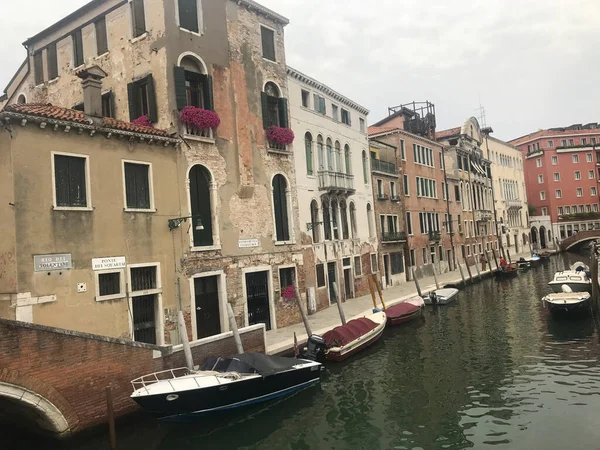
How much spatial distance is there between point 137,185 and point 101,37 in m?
6.25

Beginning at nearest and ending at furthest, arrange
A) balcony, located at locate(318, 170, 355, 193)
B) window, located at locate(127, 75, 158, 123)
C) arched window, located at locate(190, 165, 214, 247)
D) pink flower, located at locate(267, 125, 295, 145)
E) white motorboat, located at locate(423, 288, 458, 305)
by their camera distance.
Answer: arched window, located at locate(190, 165, 214, 247) < window, located at locate(127, 75, 158, 123) < pink flower, located at locate(267, 125, 295, 145) < balcony, located at locate(318, 170, 355, 193) < white motorboat, located at locate(423, 288, 458, 305)

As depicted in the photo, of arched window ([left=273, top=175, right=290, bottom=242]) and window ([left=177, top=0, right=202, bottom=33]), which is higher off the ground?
window ([left=177, top=0, right=202, bottom=33])

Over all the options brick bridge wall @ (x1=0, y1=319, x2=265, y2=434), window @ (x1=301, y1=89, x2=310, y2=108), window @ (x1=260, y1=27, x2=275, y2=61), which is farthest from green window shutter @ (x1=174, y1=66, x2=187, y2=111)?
brick bridge wall @ (x1=0, y1=319, x2=265, y2=434)

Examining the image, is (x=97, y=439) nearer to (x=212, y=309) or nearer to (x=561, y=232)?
Result: (x=212, y=309)

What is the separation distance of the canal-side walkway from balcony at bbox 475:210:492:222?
11.8 m

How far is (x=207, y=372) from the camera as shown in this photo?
1044cm

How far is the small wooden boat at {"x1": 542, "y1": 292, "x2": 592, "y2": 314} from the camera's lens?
56.6 feet

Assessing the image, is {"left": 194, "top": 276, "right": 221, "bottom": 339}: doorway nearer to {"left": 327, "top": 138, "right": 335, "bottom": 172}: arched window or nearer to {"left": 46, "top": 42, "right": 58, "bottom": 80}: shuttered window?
{"left": 327, "top": 138, "right": 335, "bottom": 172}: arched window

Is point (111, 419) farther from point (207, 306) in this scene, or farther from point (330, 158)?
point (330, 158)

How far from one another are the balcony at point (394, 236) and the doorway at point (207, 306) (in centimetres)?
1365

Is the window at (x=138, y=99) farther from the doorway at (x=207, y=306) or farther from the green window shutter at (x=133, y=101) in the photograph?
the doorway at (x=207, y=306)

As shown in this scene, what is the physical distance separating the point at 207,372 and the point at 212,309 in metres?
4.41

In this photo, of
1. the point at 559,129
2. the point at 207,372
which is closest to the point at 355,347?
Answer: the point at 207,372

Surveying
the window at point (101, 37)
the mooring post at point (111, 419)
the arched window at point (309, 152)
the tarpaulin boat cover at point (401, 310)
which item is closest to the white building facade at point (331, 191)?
the arched window at point (309, 152)
